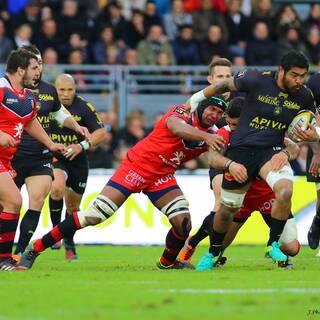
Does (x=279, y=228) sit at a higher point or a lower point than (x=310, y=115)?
lower

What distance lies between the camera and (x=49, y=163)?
14.7 m

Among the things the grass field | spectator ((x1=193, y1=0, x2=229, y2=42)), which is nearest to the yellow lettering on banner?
the grass field

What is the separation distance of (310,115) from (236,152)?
86 centimetres

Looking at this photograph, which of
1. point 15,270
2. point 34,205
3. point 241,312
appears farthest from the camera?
point 34,205

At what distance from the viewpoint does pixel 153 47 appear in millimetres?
23359

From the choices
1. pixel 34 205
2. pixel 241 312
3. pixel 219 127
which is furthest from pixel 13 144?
pixel 241 312

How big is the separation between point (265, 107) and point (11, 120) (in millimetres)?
2663

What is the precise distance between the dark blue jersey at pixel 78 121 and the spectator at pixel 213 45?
7.60m

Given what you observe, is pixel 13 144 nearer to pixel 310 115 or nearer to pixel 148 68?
pixel 310 115

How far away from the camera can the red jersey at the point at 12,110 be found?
1258cm

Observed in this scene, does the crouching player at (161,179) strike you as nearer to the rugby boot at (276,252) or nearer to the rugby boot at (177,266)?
the rugby boot at (177,266)

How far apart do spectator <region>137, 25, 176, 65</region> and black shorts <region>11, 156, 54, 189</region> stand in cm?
886

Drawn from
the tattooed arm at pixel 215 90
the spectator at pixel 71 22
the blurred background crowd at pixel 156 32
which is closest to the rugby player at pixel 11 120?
the tattooed arm at pixel 215 90

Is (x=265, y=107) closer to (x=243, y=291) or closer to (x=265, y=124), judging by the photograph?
(x=265, y=124)
